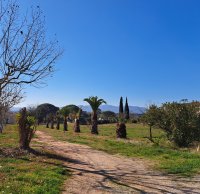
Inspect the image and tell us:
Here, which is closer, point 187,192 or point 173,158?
point 187,192

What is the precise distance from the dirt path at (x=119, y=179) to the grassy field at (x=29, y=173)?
417 millimetres

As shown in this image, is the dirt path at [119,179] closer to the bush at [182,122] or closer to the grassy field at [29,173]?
the grassy field at [29,173]

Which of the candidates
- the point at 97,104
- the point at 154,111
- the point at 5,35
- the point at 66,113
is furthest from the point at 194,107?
the point at 66,113

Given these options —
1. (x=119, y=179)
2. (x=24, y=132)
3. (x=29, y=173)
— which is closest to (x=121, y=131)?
(x=24, y=132)

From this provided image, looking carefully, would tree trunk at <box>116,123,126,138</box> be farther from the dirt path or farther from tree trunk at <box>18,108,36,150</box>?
the dirt path

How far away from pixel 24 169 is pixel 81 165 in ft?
9.90

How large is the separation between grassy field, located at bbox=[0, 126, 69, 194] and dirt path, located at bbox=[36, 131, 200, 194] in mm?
417

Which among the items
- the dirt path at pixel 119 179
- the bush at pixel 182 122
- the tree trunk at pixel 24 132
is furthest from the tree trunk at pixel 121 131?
the dirt path at pixel 119 179

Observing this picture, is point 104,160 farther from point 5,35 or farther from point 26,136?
point 5,35

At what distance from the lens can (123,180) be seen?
11414 mm

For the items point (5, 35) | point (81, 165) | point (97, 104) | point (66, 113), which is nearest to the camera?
point (81, 165)

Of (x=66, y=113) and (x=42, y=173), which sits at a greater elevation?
(x=66, y=113)

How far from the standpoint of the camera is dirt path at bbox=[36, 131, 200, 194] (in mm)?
9992

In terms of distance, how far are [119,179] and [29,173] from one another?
2.83 m
